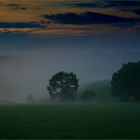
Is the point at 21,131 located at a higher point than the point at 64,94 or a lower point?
lower

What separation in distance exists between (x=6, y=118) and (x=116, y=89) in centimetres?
1893

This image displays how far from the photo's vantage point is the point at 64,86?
157 feet

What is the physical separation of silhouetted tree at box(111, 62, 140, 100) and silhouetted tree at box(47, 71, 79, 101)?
3947 mm

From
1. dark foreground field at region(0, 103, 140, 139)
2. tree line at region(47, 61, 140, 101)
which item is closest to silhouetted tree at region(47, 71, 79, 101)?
tree line at region(47, 61, 140, 101)

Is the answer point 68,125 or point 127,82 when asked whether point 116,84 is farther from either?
point 68,125

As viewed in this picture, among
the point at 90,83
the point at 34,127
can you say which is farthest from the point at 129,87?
the point at 34,127

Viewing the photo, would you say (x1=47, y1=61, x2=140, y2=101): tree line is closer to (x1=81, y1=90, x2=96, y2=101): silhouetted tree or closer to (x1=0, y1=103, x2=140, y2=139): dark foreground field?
(x1=81, y1=90, x2=96, y2=101): silhouetted tree

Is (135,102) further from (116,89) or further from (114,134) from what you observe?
(114,134)

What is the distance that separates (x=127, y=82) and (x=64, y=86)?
5.97 meters

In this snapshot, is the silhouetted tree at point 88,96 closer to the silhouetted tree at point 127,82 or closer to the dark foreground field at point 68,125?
the silhouetted tree at point 127,82

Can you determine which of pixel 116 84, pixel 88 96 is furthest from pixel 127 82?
pixel 88 96

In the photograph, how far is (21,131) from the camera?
24562mm

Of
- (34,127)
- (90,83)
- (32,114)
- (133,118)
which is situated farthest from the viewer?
(90,83)

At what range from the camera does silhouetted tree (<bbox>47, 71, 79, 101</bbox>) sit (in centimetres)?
4625
